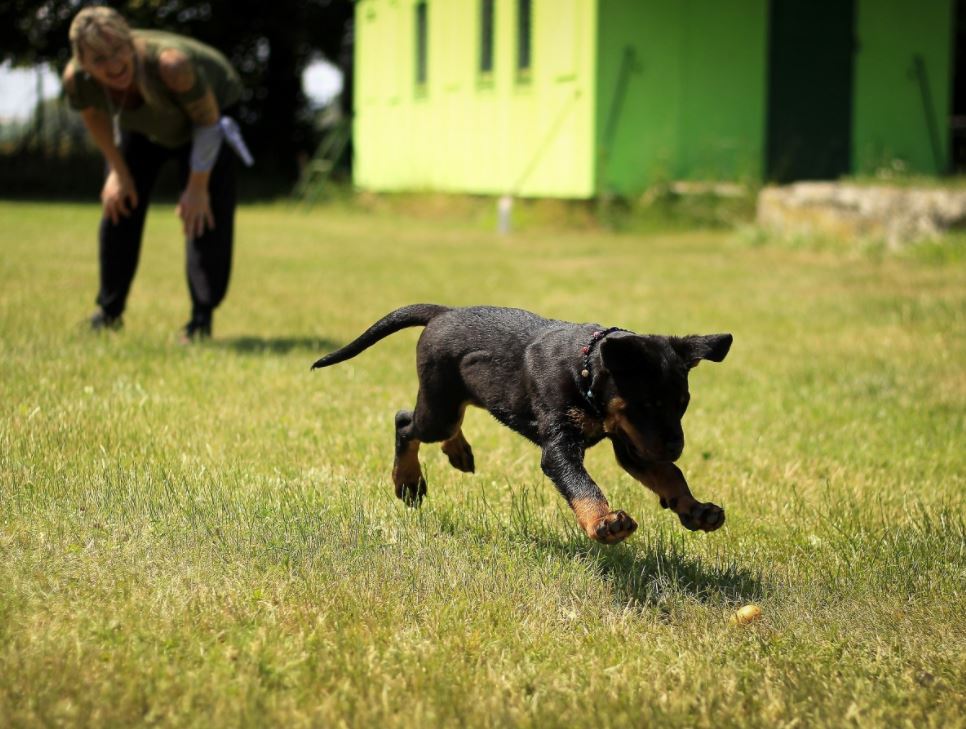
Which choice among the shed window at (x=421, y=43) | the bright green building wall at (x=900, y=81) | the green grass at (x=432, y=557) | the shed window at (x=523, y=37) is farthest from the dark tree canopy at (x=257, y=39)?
the green grass at (x=432, y=557)

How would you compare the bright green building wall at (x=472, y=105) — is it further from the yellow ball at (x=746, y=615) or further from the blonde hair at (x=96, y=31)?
the yellow ball at (x=746, y=615)

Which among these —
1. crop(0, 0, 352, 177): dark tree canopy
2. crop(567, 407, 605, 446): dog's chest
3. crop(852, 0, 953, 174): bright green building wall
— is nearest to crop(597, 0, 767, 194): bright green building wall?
crop(852, 0, 953, 174): bright green building wall

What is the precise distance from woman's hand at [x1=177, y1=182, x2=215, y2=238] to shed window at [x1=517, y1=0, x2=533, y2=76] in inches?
518

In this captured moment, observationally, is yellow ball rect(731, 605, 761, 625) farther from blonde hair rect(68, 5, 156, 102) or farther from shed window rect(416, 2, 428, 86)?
shed window rect(416, 2, 428, 86)

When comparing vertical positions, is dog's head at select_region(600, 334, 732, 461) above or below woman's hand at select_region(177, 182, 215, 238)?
below

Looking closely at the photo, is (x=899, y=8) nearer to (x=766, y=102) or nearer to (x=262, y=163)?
(x=766, y=102)

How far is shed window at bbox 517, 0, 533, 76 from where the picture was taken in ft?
66.9

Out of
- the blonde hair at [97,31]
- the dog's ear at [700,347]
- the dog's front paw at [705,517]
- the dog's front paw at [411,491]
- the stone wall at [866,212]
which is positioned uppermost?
the blonde hair at [97,31]

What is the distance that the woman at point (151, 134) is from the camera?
23.8ft

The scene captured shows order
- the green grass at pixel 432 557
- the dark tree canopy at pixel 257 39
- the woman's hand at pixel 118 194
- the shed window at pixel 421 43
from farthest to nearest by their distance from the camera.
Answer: the dark tree canopy at pixel 257 39, the shed window at pixel 421 43, the woman's hand at pixel 118 194, the green grass at pixel 432 557

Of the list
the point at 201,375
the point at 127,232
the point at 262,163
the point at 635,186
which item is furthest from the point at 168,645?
the point at 262,163

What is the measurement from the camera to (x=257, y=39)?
31547 millimetres

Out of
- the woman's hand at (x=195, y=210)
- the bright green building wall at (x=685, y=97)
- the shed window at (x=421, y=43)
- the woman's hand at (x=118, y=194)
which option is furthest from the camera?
the shed window at (x=421, y=43)

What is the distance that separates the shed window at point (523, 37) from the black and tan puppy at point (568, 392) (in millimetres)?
16561
